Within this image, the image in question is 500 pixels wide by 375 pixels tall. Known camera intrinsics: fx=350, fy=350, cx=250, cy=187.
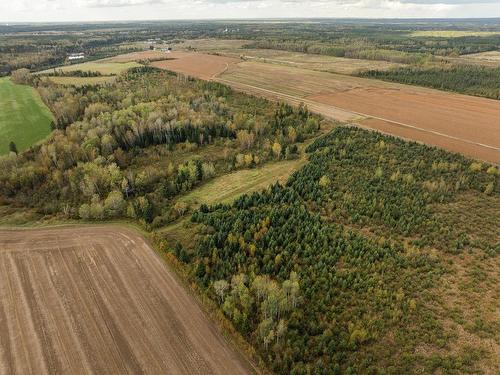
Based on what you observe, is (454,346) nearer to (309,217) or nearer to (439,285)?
(439,285)

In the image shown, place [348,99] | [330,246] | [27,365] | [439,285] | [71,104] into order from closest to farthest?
[27,365] → [439,285] → [330,246] → [71,104] → [348,99]

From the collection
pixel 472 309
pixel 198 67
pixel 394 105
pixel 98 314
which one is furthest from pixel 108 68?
pixel 472 309

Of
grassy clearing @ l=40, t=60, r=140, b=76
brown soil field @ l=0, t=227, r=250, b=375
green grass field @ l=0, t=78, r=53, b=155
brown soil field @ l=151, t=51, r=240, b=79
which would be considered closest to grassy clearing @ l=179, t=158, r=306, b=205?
brown soil field @ l=0, t=227, r=250, b=375

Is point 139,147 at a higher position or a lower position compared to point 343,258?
higher

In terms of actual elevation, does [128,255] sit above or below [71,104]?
below

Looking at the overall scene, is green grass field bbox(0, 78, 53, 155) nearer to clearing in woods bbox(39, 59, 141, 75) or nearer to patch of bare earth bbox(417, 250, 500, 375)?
clearing in woods bbox(39, 59, 141, 75)

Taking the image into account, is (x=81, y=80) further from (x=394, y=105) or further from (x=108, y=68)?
(x=394, y=105)

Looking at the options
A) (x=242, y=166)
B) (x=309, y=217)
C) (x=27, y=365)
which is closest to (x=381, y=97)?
(x=242, y=166)
